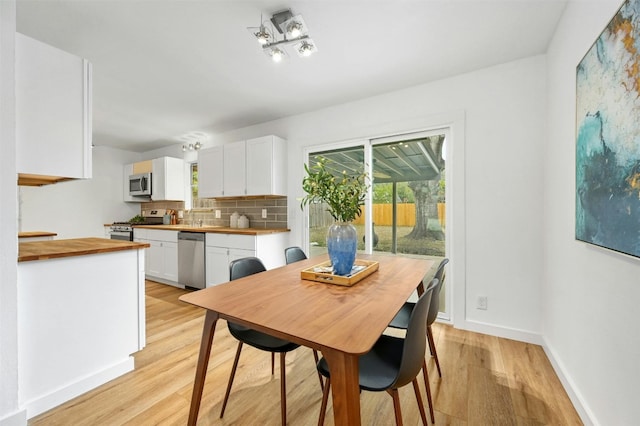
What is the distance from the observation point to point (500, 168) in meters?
2.42

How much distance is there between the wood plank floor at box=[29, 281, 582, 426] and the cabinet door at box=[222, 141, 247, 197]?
2.14 m

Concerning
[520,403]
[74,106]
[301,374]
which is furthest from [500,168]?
[74,106]

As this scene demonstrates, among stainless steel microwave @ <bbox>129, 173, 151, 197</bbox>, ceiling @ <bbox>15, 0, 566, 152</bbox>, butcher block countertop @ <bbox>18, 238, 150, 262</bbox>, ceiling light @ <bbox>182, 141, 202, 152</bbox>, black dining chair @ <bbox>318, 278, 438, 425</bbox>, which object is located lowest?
black dining chair @ <bbox>318, 278, 438, 425</bbox>

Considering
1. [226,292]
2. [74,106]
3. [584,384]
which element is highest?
[74,106]

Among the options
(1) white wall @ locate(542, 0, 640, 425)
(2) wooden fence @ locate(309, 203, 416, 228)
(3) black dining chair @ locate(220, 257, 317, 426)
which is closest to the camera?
(1) white wall @ locate(542, 0, 640, 425)

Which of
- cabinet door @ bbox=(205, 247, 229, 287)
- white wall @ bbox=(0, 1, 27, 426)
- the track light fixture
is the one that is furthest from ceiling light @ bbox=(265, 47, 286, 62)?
cabinet door @ bbox=(205, 247, 229, 287)

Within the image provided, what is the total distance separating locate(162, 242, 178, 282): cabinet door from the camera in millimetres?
4027

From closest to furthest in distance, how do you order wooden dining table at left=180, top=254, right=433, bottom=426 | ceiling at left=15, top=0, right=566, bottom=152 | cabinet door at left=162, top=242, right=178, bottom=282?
wooden dining table at left=180, top=254, right=433, bottom=426 < ceiling at left=15, top=0, right=566, bottom=152 < cabinet door at left=162, top=242, right=178, bottom=282

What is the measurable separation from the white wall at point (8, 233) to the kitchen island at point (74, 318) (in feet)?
0.36

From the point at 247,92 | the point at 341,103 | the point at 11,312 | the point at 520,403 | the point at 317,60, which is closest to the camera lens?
the point at 11,312

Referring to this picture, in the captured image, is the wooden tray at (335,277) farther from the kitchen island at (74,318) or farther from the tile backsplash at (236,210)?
the tile backsplash at (236,210)

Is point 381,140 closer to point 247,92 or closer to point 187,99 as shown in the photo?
point 247,92

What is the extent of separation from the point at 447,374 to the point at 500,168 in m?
1.80

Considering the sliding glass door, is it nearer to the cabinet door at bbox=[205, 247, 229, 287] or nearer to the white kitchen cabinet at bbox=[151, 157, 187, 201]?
the cabinet door at bbox=[205, 247, 229, 287]
